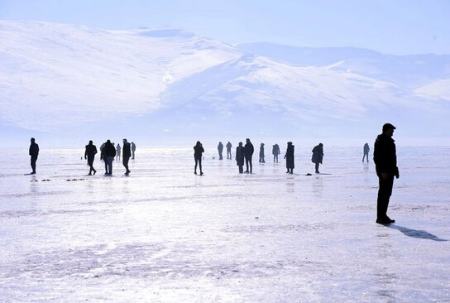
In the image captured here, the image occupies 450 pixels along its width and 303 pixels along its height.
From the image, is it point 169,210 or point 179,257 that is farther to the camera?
point 169,210

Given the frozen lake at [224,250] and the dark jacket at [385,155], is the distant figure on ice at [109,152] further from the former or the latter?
the dark jacket at [385,155]

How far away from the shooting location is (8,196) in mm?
21969

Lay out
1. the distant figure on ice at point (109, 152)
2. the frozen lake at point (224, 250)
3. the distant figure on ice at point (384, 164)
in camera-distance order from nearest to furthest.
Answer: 1. the frozen lake at point (224, 250)
2. the distant figure on ice at point (384, 164)
3. the distant figure on ice at point (109, 152)

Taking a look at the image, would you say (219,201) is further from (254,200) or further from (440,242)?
(440,242)

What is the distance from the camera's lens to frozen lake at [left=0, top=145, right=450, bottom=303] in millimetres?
7789

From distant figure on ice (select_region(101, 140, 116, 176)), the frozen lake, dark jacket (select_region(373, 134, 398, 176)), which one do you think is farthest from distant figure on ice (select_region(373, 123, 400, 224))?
distant figure on ice (select_region(101, 140, 116, 176))

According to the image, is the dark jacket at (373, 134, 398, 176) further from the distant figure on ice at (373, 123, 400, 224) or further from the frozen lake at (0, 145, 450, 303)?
the frozen lake at (0, 145, 450, 303)

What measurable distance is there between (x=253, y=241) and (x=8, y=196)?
41.1 feet

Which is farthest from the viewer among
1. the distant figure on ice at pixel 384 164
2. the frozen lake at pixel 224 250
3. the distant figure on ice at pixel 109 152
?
the distant figure on ice at pixel 109 152

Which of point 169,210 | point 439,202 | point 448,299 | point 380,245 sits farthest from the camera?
point 439,202

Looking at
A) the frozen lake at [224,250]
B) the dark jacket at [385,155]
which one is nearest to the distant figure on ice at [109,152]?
the frozen lake at [224,250]

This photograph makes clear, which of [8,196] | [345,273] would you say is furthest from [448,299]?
[8,196]

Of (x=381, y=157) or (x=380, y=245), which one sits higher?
(x=381, y=157)

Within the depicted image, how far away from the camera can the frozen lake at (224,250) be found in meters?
7.79
